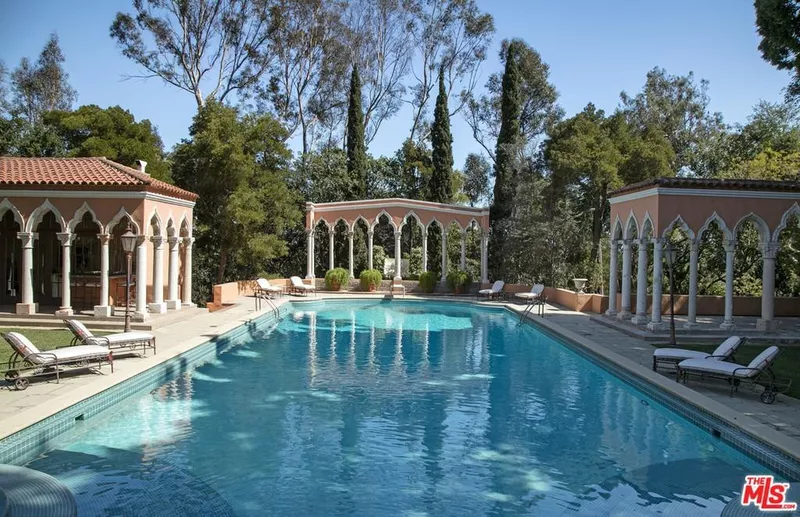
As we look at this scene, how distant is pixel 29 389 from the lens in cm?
920

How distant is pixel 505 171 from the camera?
30594 mm

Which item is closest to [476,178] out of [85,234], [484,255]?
[484,255]

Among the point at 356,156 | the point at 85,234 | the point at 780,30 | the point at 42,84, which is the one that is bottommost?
the point at 85,234

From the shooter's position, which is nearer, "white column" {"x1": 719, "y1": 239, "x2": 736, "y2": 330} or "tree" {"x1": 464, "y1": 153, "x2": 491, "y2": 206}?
"white column" {"x1": 719, "y1": 239, "x2": 736, "y2": 330}

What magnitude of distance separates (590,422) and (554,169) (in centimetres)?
→ 1837

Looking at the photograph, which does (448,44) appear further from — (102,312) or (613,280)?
(102,312)

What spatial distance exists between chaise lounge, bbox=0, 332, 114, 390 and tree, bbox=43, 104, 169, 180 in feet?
50.2

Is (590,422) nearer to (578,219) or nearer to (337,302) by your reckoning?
(337,302)

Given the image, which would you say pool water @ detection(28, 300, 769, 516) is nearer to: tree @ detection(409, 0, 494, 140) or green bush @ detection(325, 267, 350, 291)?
green bush @ detection(325, 267, 350, 291)

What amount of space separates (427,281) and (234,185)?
9.02 meters

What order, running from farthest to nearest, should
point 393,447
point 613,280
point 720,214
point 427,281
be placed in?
point 427,281 < point 613,280 < point 720,214 < point 393,447

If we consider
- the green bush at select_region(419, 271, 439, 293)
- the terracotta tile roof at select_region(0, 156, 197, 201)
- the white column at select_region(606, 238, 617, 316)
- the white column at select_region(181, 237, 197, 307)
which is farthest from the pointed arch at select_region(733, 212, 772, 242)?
the white column at select_region(181, 237, 197, 307)

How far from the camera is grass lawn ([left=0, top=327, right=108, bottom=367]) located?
12.0 meters

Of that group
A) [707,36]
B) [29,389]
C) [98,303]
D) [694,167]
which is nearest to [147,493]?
[29,389]
